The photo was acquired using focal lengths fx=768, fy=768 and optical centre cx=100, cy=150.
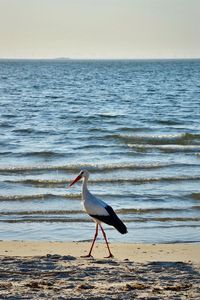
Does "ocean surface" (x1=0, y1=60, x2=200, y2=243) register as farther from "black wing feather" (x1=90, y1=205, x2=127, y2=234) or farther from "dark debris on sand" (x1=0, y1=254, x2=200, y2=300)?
"dark debris on sand" (x1=0, y1=254, x2=200, y2=300)

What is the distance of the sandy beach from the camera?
25.7 ft

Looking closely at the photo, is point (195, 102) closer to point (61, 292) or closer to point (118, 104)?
point (118, 104)

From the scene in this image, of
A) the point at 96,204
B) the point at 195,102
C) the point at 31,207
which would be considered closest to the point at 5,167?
the point at 31,207

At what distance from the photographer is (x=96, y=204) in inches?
429

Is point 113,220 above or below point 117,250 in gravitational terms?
above

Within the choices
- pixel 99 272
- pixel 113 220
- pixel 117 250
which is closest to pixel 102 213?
pixel 113 220

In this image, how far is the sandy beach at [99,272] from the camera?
308 inches

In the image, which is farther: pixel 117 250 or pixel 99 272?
pixel 117 250

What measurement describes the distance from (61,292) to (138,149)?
16.0 m

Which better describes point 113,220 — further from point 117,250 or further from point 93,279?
point 93,279

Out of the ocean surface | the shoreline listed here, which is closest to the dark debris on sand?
the shoreline

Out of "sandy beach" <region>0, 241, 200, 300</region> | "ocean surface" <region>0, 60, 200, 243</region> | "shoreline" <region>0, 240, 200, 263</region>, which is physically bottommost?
"ocean surface" <region>0, 60, 200, 243</region>

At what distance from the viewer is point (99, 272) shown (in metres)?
8.92

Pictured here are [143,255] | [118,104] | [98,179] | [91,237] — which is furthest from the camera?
[118,104]
